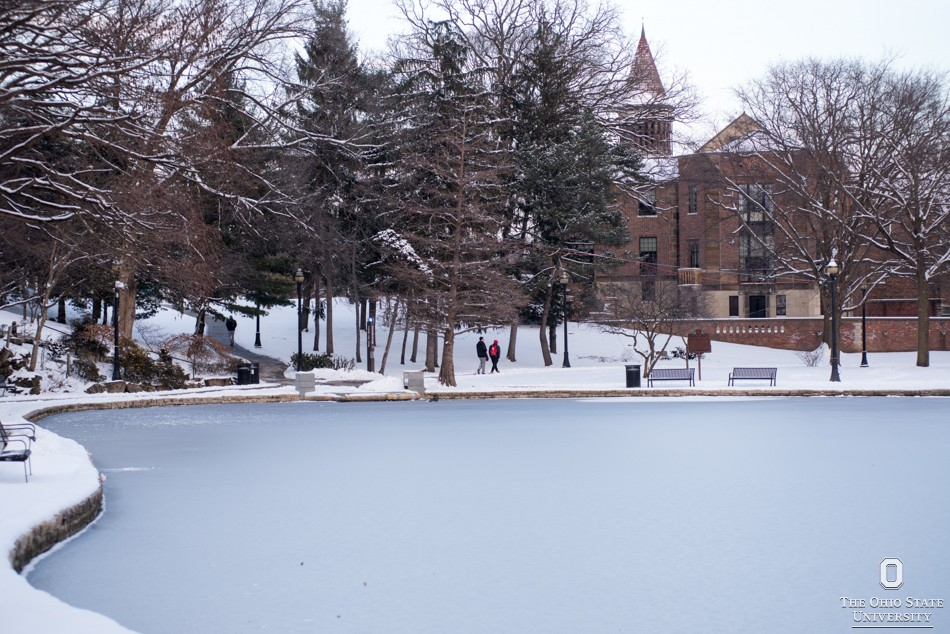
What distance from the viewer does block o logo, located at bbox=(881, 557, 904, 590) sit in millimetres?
9281

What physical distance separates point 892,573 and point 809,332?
47707 millimetres

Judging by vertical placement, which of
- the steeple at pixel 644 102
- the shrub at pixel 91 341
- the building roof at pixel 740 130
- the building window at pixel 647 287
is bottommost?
the shrub at pixel 91 341

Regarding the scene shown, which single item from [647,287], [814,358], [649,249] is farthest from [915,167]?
[649,249]

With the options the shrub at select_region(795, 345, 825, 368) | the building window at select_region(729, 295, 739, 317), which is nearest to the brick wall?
the building window at select_region(729, 295, 739, 317)

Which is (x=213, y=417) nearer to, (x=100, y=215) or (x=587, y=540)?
(x=100, y=215)

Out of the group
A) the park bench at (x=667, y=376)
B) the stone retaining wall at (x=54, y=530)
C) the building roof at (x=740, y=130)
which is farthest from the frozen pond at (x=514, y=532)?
the building roof at (x=740, y=130)

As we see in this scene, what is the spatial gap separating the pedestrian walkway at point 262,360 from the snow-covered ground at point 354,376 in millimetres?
1010

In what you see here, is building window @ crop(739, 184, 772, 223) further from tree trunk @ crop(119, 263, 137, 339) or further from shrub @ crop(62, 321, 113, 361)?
shrub @ crop(62, 321, 113, 361)

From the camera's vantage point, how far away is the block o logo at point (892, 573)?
9.28 m

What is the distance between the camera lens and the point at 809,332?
5516cm

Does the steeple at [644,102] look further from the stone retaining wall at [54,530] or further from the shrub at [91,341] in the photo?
the stone retaining wall at [54,530]

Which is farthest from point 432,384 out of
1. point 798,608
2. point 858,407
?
point 798,608

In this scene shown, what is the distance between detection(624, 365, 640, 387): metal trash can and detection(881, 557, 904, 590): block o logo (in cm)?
2267

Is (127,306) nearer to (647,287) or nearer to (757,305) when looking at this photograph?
(647,287)
